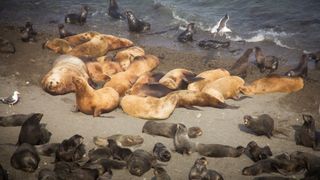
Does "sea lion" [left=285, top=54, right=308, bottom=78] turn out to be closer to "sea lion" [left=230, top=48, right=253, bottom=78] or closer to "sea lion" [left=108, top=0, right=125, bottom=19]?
"sea lion" [left=230, top=48, right=253, bottom=78]

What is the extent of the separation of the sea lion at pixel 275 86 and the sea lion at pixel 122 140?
321 cm

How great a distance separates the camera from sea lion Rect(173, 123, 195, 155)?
23.9ft

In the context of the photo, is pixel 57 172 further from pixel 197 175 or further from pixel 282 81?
pixel 282 81

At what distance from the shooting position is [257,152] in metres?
7.03

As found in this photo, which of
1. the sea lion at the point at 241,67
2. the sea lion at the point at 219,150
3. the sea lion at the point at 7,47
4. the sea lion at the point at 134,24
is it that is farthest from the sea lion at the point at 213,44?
the sea lion at the point at 219,150

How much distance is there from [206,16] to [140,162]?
36.0 feet

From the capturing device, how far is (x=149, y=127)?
26.3 ft

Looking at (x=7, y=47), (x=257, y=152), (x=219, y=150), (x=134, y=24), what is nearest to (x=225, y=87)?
(x=219, y=150)

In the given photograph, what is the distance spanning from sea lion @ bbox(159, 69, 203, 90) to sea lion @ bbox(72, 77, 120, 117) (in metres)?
1.39

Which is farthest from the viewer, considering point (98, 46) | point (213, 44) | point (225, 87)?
point (213, 44)

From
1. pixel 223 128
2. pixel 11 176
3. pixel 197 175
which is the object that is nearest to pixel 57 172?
pixel 11 176

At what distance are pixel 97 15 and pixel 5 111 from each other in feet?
29.5

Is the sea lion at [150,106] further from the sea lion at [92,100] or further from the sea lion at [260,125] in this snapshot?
the sea lion at [260,125]

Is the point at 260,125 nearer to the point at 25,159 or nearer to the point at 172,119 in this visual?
the point at 172,119
